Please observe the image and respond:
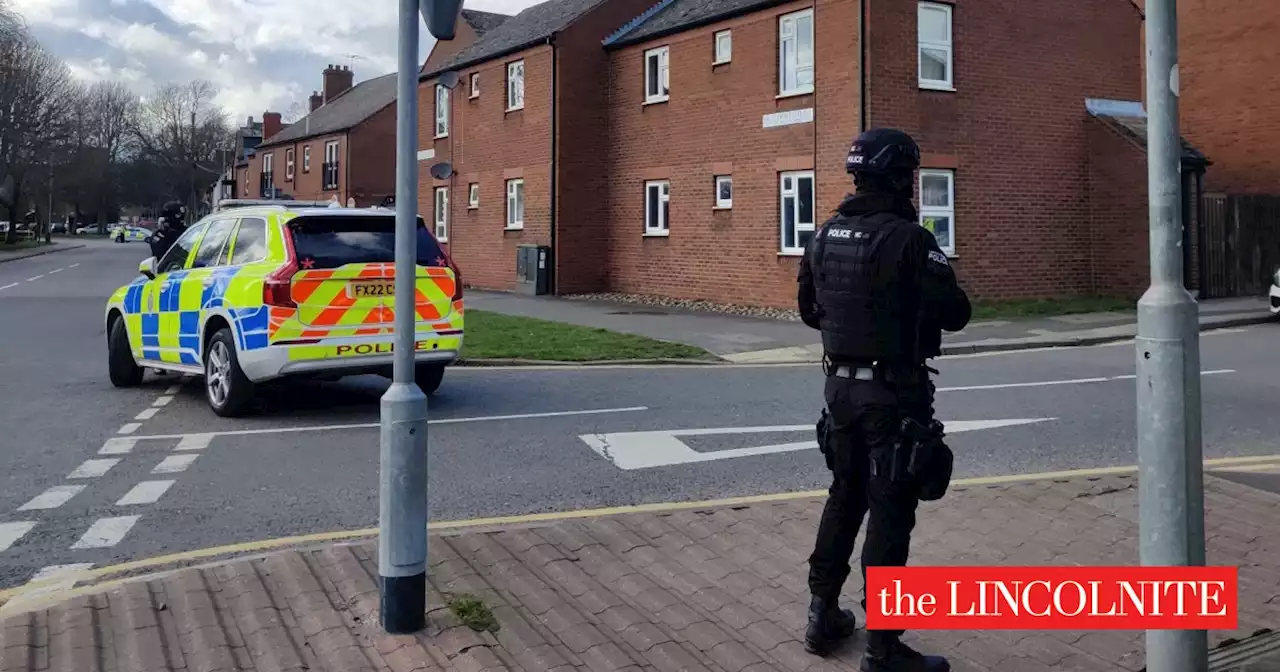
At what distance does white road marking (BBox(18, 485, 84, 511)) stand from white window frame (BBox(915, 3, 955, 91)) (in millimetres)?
16138

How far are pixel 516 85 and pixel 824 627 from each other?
26.0 meters

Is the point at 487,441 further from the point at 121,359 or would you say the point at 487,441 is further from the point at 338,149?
the point at 338,149

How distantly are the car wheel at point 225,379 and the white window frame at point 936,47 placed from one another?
1386cm

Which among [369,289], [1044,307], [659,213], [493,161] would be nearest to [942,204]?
[1044,307]

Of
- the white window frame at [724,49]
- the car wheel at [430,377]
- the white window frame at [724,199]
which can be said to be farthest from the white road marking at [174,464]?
the white window frame at [724,49]

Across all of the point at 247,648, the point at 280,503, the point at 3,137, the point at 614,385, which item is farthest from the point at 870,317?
the point at 3,137

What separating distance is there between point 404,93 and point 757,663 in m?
2.47

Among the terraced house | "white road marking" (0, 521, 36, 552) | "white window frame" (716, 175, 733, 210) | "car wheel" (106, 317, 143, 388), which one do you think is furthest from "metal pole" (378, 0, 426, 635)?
"white window frame" (716, 175, 733, 210)

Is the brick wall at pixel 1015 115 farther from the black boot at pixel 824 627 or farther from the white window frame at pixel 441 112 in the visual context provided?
the white window frame at pixel 441 112

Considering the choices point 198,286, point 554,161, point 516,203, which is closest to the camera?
point 198,286

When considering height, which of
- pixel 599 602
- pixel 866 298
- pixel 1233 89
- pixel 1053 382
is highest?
pixel 1233 89

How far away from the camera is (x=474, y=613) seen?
4105 mm

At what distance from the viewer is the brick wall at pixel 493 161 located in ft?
88.5

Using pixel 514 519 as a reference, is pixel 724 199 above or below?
above
